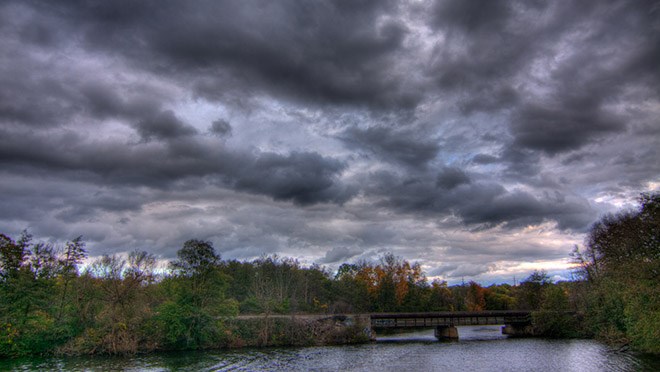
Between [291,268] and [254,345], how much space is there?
63.8 metres

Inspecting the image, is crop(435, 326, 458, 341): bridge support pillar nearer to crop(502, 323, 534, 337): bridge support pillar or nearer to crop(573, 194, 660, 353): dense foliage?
crop(502, 323, 534, 337): bridge support pillar

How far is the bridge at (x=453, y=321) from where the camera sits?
90312 mm

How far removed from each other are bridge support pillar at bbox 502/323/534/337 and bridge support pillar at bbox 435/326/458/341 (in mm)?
16266

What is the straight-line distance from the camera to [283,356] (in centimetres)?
5519

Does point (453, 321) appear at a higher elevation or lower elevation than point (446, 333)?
higher

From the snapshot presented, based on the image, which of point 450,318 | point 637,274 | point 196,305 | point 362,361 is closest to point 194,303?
point 196,305

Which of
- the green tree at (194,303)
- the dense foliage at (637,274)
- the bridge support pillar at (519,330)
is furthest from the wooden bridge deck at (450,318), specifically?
the green tree at (194,303)

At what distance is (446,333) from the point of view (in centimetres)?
9194

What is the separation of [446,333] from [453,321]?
3952 millimetres

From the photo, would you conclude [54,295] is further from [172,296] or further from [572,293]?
[572,293]

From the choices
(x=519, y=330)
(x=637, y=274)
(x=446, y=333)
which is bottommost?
(x=446, y=333)

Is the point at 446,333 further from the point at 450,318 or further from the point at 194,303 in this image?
the point at 194,303

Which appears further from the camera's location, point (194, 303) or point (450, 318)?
point (450, 318)

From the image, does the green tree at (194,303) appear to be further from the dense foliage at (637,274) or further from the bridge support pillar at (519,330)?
the bridge support pillar at (519,330)
